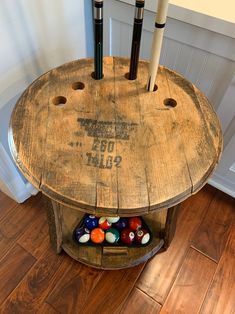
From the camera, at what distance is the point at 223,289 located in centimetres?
92

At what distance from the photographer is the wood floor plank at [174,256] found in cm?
91

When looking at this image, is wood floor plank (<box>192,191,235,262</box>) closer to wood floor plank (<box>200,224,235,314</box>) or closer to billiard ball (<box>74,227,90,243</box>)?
wood floor plank (<box>200,224,235,314</box>)

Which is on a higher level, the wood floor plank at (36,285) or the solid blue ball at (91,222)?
the solid blue ball at (91,222)

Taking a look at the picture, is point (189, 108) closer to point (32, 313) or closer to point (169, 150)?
point (169, 150)

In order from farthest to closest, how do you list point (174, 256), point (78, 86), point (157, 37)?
point (174, 256)
point (78, 86)
point (157, 37)

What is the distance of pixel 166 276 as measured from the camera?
932mm

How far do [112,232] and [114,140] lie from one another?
18.5 inches

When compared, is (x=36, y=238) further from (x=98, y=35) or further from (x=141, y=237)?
(x=98, y=35)

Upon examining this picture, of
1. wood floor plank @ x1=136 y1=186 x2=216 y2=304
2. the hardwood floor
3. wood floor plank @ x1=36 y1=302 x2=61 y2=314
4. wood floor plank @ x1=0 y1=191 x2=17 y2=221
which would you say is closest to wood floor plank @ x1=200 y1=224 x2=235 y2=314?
the hardwood floor

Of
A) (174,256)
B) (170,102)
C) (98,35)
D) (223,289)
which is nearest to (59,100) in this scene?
(98,35)

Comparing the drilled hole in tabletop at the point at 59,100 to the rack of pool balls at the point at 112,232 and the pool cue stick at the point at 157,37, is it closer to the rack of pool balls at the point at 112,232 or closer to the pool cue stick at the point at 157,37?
the pool cue stick at the point at 157,37

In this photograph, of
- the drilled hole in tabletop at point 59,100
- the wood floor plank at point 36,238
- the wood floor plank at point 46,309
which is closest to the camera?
the drilled hole in tabletop at point 59,100

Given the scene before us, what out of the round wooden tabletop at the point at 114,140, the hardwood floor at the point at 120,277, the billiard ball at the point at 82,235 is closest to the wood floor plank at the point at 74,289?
the hardwood floor at the point at 120,277

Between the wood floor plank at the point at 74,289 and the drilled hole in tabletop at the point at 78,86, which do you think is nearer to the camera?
the drilled hole in tabletop at the point at 78,86
